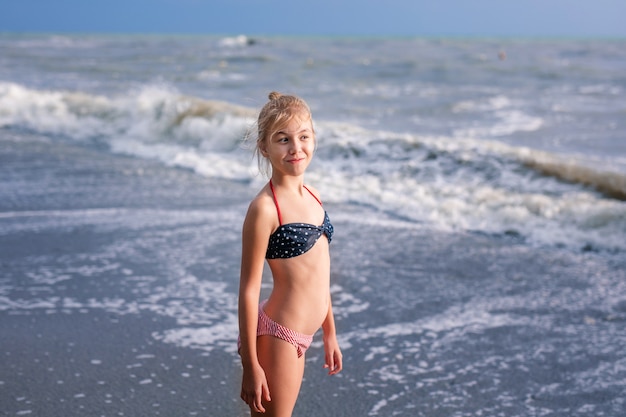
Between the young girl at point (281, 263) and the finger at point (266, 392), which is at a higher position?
the young girl at point (281, 263)

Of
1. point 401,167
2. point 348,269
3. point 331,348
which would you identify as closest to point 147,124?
point 401,167

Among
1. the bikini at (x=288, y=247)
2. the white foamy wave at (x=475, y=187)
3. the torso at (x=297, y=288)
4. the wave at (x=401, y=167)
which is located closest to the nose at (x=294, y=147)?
the bikini at (x=288, y=247)

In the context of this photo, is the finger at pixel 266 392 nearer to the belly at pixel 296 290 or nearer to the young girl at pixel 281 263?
the young girl at pixel 281 263

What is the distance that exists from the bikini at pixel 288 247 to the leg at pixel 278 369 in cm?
2

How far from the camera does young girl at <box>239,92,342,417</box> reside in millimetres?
2254

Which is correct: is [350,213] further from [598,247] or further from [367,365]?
[367,365]

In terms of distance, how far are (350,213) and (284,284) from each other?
5295 mm

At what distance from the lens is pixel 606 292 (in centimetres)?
521

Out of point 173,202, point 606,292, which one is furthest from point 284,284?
point 173,202

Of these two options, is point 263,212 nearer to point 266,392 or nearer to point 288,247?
point 288,247

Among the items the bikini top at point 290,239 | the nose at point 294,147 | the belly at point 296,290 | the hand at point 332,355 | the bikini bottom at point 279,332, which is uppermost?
the nose at point 294,147

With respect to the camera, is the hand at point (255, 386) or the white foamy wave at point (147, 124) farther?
the white foamy wave at point (147, 124)

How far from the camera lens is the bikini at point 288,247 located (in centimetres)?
229

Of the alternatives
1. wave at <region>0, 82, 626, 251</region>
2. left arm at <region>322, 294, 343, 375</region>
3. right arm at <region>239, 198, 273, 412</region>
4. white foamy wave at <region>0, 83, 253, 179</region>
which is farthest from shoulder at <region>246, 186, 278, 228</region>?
white foamy wave at <region>0, 83, 253, 179</region>
